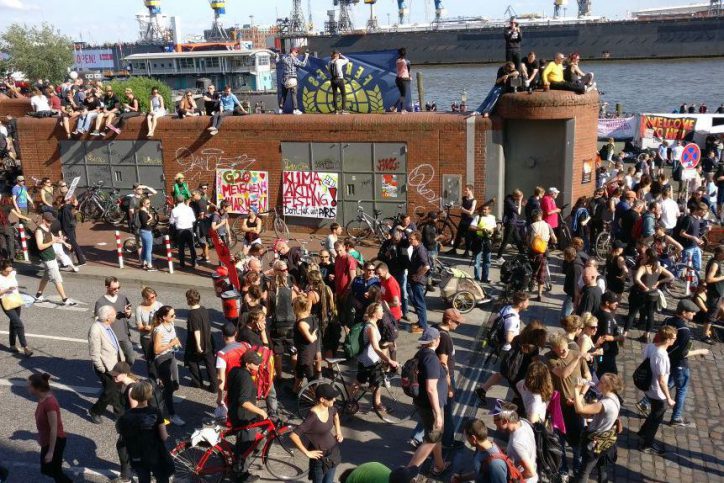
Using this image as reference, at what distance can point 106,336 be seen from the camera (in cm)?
840

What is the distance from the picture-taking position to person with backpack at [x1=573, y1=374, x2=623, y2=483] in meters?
6.80

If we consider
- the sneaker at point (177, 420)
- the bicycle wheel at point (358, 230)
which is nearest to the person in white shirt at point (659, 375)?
the sneaker at point (177, 420)

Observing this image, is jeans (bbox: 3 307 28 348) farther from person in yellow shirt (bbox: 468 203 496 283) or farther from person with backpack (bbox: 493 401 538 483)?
person in yellow shirt (bbox: 468 203 496 283)

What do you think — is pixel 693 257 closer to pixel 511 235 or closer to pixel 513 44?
pixel 511 235

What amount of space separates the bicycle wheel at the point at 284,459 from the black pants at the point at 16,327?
4800 mm

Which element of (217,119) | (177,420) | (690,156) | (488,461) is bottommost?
(177,420)

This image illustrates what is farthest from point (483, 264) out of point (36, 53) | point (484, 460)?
point (36, 53)

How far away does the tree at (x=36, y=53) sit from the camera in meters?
62.1

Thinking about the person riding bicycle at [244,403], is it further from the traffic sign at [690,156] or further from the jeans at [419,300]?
the traffic sign at [690,156]

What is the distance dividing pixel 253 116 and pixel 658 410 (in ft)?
41.2

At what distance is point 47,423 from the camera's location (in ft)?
22.4

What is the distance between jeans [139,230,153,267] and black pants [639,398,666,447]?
10422 millimetres

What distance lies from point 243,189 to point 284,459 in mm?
11154

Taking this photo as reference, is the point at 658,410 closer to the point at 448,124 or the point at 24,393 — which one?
the point at 24,393
